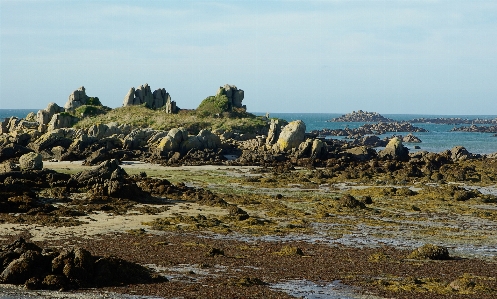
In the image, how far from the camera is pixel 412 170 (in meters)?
54.4

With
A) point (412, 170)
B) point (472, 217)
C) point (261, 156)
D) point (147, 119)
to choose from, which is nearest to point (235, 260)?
point (472, 217)

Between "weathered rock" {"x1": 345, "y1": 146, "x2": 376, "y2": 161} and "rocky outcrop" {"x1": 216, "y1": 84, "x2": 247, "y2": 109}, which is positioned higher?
"rocky outcrop" {"x1": 216, "y1": 84, "x2": 247, "y2": 109}

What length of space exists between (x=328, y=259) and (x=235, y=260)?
3.38 meters

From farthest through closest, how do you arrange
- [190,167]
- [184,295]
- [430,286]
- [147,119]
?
[147,119]
[190,167]
[430,286]
[184,295]

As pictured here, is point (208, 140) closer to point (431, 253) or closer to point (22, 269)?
point (431, 253)

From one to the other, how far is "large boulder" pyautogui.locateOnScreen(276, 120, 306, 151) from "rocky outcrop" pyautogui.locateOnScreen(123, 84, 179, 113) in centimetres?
3537

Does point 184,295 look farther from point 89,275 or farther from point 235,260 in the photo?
point 235,260

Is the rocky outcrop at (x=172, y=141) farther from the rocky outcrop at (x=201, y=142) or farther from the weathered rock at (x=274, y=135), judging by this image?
the weathered rock at (x=274, y=135)

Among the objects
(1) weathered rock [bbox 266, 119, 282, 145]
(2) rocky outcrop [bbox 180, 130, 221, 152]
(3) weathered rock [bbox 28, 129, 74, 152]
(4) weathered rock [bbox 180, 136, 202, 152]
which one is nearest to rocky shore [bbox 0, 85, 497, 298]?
(3) weathered rock [bbox 28, 129, 74, 152]

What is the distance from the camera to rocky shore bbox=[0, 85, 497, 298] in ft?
60.0

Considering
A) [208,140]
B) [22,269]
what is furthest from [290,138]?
[22,269]

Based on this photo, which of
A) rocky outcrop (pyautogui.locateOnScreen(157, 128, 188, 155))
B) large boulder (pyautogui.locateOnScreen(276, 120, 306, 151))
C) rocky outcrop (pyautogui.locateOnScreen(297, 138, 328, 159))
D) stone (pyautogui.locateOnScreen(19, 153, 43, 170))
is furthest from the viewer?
large boulder (pyautogui.locateOnScreen(276, 120, 306, 151))

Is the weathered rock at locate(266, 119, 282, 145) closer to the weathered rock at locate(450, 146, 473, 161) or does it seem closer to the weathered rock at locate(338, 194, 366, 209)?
the weathered rock at locate(450, 146, 473, 161)

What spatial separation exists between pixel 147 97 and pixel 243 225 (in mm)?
78210
